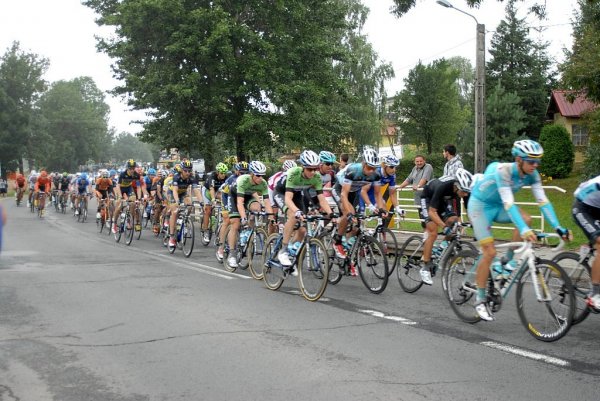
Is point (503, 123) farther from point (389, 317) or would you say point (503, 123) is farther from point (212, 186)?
point (389, 317)

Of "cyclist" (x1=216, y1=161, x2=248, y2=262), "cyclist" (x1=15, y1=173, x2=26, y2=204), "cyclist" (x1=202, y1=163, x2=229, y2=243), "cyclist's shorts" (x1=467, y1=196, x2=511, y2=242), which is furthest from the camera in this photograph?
"cyclist" (x1=15, y1=173, x2=26, y2=204)

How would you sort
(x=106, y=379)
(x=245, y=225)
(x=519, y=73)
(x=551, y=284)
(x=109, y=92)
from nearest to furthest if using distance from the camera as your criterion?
1. (x=106, y=379)
2. (x=551, y=284)
3. (x=245, y=225)
4. (x=109, y=92)
5. (x=519, y=73)

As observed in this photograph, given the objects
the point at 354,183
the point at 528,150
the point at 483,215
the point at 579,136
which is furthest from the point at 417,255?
the point at 579,136

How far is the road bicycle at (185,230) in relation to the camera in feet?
46.9

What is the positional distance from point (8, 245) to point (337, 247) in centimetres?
1069

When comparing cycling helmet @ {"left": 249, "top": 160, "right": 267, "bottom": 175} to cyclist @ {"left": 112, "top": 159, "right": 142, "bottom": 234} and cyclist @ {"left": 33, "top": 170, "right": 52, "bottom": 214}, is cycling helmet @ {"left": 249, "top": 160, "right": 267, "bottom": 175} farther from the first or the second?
cyclist @ {"left": 33, "top": 170, "right": 52, "bottom": 214}

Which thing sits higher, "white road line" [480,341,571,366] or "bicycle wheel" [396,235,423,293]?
"bicycle wheel" [396,235,423,293]

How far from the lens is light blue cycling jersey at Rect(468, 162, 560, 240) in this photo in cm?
669

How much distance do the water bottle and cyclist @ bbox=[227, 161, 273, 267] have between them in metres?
1.66

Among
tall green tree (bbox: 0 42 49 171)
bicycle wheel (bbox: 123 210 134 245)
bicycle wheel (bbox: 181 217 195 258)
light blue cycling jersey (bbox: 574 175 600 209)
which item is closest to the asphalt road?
light blue cycling jersey (bbox: 574 175 600 209)

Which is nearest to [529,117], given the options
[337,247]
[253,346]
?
[337,247]

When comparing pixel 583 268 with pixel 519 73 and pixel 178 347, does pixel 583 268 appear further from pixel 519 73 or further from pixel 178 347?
pixel 519 73

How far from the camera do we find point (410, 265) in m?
9.50

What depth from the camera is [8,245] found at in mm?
16953
